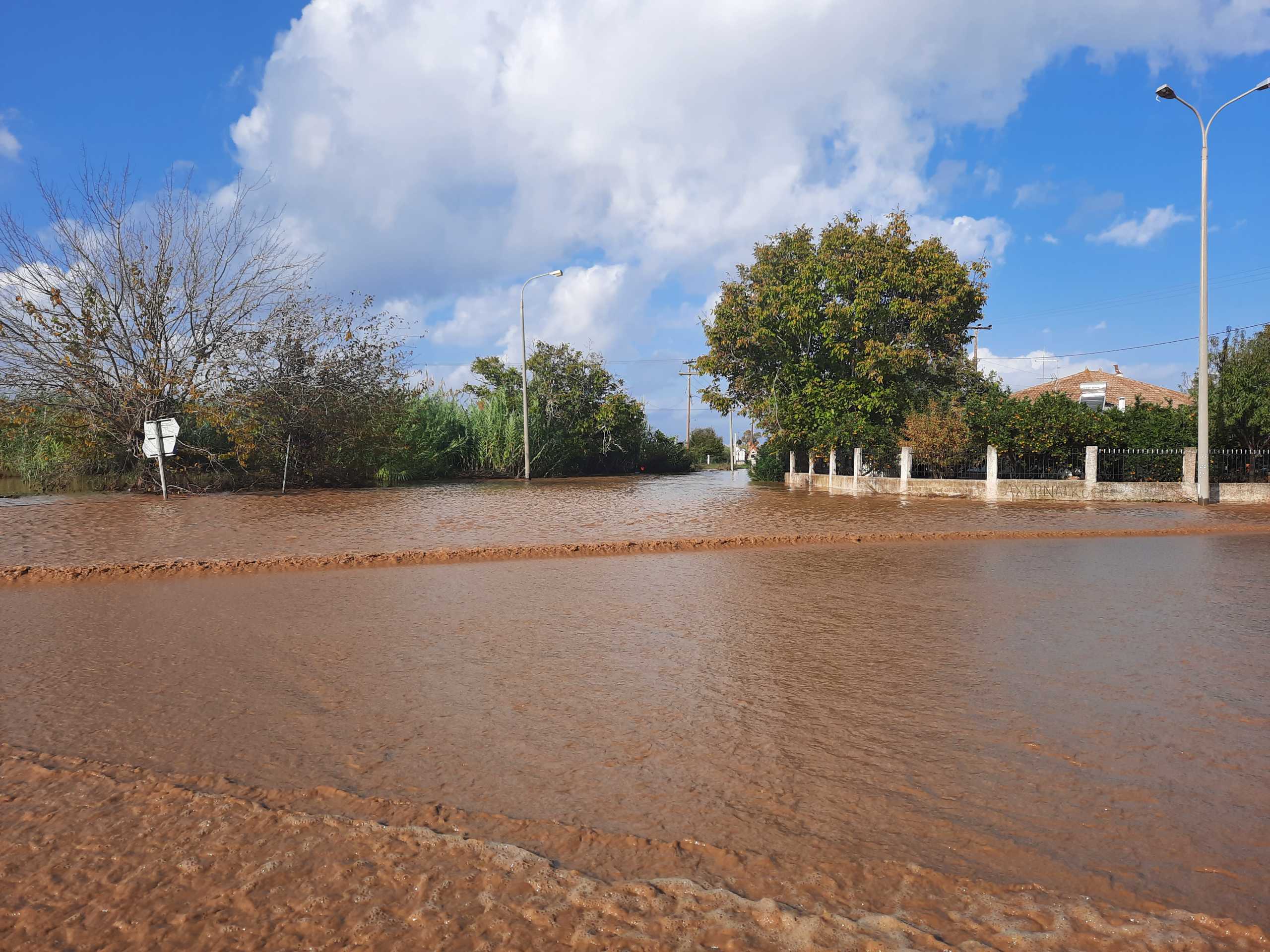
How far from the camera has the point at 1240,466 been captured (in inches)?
862

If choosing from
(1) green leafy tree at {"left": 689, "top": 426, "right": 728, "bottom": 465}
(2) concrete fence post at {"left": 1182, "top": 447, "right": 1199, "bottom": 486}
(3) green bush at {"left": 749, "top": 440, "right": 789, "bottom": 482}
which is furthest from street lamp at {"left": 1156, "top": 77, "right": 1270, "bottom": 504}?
(1) green leafy tree at {"left": 689, "top": 426, "right": 728, "bottom": 465}

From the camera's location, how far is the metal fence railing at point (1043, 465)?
22.3 m

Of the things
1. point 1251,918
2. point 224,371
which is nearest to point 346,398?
point 224,371

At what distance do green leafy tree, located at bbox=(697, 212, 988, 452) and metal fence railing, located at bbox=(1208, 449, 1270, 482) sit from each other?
Result: 8788 mm

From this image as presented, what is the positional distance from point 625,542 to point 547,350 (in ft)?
103

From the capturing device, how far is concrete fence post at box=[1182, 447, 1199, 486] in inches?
818

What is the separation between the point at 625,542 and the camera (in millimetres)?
11586

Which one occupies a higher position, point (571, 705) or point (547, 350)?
point (547, 350)

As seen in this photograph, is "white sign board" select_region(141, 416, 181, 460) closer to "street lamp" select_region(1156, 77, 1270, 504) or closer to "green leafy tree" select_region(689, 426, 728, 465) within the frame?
"street lamp" select_region(1156, 77, 1270, 504)

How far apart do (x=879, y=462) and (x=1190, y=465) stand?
804 centimetres

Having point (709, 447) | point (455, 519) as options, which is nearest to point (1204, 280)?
point (455, 519)

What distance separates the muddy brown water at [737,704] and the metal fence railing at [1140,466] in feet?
41.3

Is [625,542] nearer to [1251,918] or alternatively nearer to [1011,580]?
[1011,580]

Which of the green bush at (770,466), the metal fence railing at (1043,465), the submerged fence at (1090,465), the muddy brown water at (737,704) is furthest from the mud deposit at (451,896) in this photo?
the green bush at (770,466)
